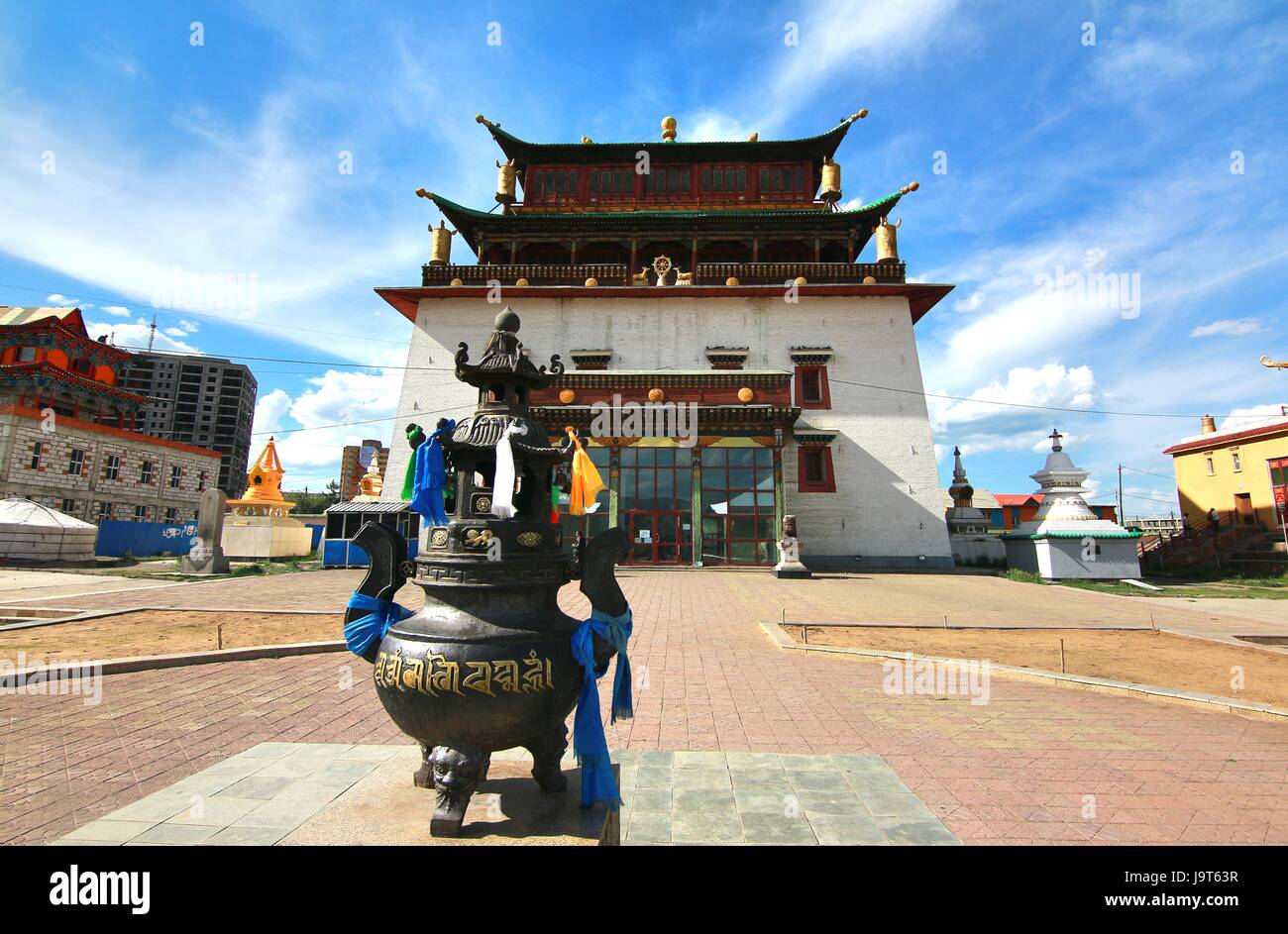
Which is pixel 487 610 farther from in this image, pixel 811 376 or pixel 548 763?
pixel 811 376

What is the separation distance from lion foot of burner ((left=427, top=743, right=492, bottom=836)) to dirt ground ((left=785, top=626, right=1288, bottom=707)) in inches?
271

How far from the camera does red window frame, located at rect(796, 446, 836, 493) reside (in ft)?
82.9

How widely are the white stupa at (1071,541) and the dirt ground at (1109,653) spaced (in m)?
13.3

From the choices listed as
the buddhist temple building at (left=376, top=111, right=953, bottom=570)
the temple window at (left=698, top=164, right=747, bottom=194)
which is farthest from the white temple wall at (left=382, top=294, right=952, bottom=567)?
the temple window at (left=698, top=164, right=747, bottom=194)

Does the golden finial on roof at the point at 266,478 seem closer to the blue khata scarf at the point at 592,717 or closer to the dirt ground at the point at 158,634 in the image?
the dirt ground at the point at 158,634

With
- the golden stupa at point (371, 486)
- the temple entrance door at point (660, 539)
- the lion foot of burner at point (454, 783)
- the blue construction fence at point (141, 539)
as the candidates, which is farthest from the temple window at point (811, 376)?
the blue construction fence at point (141, 539)

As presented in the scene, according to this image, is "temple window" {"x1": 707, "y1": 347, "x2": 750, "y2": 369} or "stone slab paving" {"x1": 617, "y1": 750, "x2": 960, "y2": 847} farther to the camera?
"temple window" {"x1": 707, "y1": 347, "x2": 750, "y2": 369}

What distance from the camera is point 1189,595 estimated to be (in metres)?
16.8

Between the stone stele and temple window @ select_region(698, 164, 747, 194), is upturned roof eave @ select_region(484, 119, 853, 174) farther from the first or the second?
the stone stele

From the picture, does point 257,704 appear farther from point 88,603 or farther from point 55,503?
point 55,503

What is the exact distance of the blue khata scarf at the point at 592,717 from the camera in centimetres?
294

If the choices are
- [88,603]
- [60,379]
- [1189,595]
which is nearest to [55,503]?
[60,379]

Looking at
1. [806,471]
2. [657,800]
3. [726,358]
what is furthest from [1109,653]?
[726,358]

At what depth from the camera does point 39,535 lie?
21.8 m
